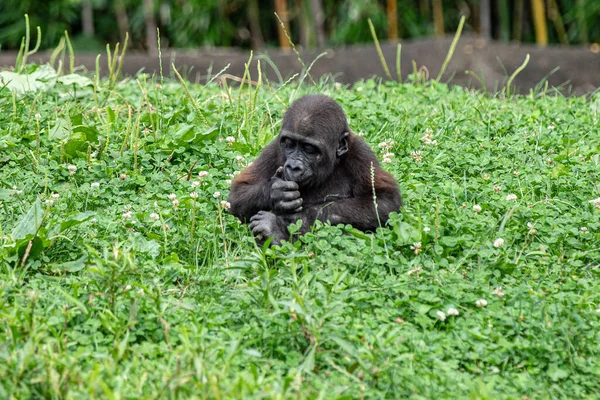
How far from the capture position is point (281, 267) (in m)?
4.87

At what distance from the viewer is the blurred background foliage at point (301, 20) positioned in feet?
62.0

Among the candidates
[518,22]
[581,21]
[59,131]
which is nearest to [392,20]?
[518,22]

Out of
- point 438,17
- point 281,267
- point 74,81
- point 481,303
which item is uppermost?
point 74,81

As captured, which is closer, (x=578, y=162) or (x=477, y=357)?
(x=477, y=357)

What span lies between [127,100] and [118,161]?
4.82ft

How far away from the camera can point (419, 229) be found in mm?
5145

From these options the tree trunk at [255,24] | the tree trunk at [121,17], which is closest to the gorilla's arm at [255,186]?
the tree trunk at [255,24]

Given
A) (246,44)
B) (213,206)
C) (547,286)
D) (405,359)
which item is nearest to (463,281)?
(547,286)

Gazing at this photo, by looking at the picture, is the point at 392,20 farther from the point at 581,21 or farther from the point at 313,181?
the point at 313,181

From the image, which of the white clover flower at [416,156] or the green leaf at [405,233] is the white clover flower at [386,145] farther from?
the green leaf at [405,233]

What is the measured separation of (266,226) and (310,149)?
0.55 metres

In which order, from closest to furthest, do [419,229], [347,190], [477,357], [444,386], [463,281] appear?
[444,386] < [477,357] < [463,281] < [419,229] < [347,190]

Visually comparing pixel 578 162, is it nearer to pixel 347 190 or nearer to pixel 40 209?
pixel 347 190

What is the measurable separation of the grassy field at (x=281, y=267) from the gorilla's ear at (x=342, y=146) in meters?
0.56
